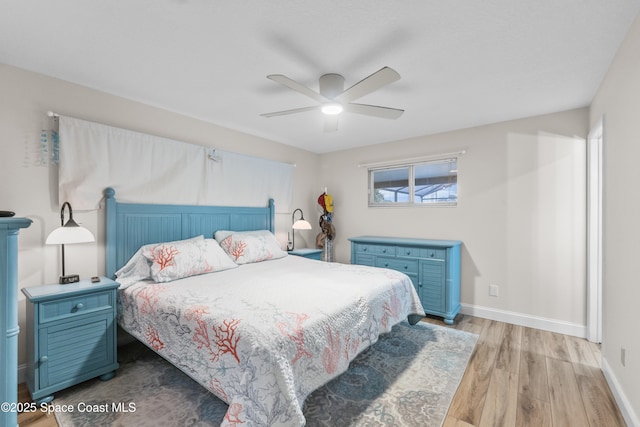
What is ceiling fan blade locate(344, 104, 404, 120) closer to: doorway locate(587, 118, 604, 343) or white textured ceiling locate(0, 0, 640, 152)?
white textured ceiling locate(0, 0, 640, 152)

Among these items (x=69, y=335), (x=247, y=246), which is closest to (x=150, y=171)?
(x=247, y=246)

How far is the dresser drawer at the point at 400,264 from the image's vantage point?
3574mm

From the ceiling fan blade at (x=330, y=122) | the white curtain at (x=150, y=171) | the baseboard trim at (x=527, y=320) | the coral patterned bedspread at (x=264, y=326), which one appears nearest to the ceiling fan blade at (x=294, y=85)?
the ceiling fan blade at (x=330, y=122)

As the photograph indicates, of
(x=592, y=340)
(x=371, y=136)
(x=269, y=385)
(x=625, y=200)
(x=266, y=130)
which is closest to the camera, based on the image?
(x=269, y=385)

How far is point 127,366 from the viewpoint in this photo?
2404mm

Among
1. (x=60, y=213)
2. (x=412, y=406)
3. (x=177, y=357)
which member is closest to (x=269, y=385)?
(x=177, y=357)

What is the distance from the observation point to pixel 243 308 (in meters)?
1.80

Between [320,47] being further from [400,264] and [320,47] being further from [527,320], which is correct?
[527,320]

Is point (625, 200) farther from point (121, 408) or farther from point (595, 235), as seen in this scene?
point (121, 408)

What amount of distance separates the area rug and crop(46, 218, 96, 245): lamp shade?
3.46 feet

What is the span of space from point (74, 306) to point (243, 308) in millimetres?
1311

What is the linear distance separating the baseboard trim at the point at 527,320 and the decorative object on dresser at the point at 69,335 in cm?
373

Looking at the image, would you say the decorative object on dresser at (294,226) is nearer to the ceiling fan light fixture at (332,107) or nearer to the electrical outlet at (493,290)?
the ceiling fan light fixture at (332,107)

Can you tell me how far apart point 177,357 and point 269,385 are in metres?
0.86
